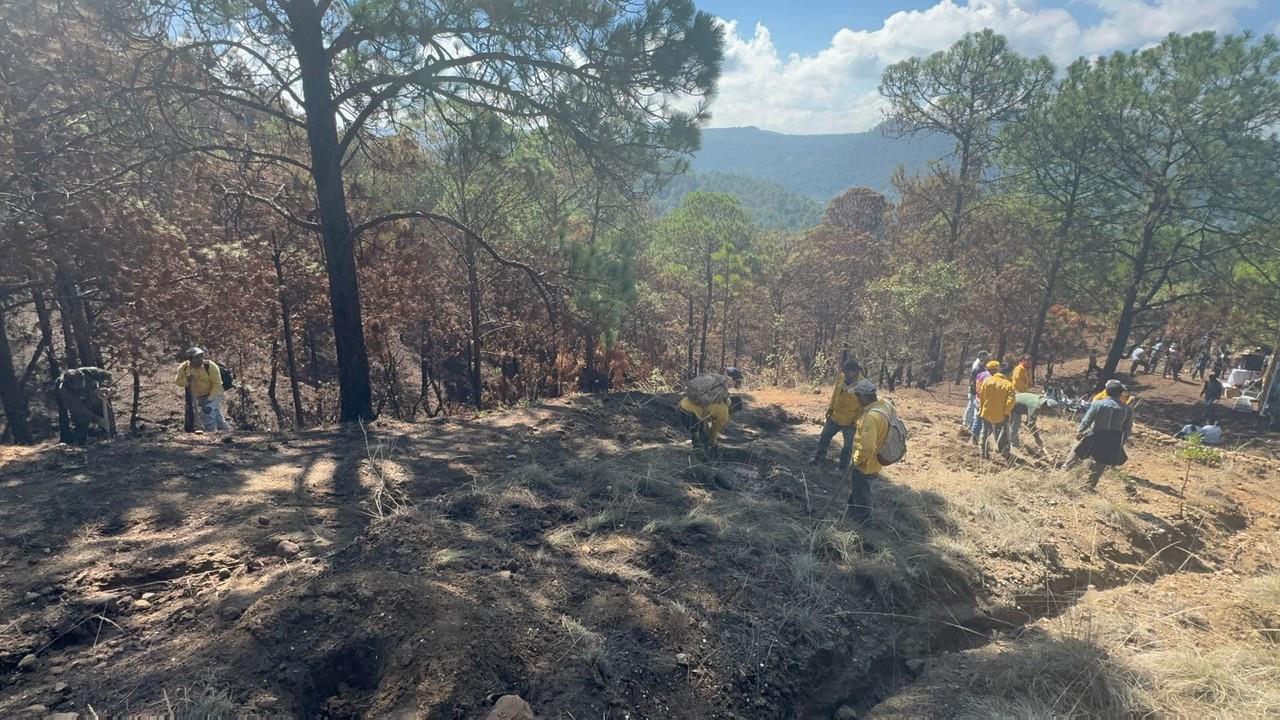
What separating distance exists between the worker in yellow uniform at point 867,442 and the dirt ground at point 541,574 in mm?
306

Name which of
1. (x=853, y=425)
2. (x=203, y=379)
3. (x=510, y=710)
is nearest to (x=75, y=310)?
(x=203, y=379)

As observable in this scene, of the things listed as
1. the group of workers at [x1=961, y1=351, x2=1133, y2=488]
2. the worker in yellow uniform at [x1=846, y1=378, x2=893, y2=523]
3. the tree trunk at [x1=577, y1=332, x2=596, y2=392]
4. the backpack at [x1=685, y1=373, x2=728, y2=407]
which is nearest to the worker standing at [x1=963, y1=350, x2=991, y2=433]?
the group of workers at [x1=961, y1=351, x2=1133, y2=488]

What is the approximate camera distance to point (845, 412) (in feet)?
23.2

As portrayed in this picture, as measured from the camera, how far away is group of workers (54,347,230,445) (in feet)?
20.2

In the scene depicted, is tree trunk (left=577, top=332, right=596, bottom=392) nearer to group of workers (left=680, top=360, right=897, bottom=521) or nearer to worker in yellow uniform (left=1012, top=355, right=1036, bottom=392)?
group of workers (left=680, top=360, right=897, bottom=521)

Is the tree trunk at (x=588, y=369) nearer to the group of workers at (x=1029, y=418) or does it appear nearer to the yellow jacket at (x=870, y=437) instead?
the yellow jacket at (x=870, y=437)

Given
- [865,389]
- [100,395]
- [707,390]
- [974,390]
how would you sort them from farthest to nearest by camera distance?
[974,390] → [707,390] → [100,395] → [865,389]

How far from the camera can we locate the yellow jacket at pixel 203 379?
293 inches

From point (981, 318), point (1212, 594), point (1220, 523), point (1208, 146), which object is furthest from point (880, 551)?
point (981, 318)

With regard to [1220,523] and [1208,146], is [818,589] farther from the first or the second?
[1208,146]

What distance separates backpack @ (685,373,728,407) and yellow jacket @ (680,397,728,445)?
5 cm

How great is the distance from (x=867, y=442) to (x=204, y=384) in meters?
7.94

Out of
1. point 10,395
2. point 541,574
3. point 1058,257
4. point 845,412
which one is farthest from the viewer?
point 1058,257

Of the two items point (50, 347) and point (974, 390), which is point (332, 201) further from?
point (974, 390)
